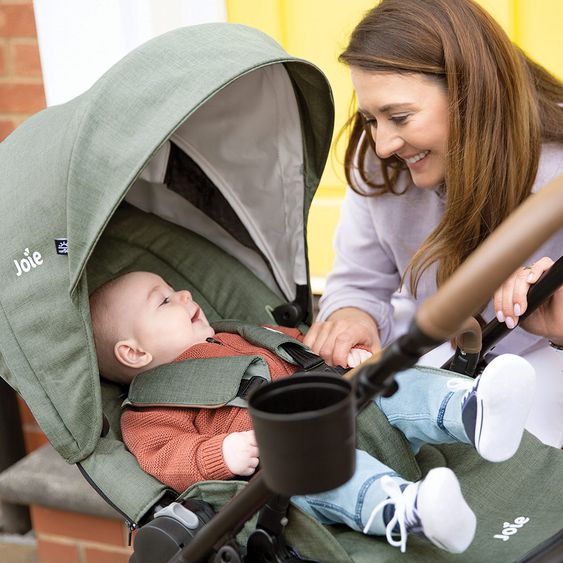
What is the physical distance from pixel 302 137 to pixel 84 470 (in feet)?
2.88

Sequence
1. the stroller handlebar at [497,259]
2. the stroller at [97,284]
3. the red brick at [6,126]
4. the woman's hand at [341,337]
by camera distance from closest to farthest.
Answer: the stroller handlebar at [497,259] → the stroller at [97,284] → the woman's hand at [341,337] → the red brick at [6,126]

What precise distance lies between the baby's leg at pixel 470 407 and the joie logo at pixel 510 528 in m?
0.14

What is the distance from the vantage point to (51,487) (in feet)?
9.63

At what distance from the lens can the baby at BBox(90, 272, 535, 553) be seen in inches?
54.7

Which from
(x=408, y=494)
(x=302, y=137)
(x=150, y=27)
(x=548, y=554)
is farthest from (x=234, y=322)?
(x=150, y=27)

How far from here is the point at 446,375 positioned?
67.0 inches

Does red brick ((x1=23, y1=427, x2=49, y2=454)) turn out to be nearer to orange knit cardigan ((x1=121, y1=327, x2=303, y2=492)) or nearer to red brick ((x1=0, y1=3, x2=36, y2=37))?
red brick ((x1=0, y1=3, x2=36, y2=37))

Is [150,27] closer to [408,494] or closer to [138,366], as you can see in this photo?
[138,366]

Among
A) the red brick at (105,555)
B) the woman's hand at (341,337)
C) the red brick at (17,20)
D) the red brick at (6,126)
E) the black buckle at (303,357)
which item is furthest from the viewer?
the red brick at (6,126)

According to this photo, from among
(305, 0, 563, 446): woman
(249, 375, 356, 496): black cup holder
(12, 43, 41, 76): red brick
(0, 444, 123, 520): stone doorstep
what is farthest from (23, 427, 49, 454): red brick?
(249, 375, 356, 496): black cup holder

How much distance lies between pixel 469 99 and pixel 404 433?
2.30 feet

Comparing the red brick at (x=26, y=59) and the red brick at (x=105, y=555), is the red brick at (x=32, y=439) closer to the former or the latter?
the red brick at (x=105, y=555)

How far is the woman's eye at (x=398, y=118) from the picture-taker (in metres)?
1.96

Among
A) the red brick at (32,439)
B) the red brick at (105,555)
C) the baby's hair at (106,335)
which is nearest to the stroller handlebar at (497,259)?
the baby's hair at (106,335)
